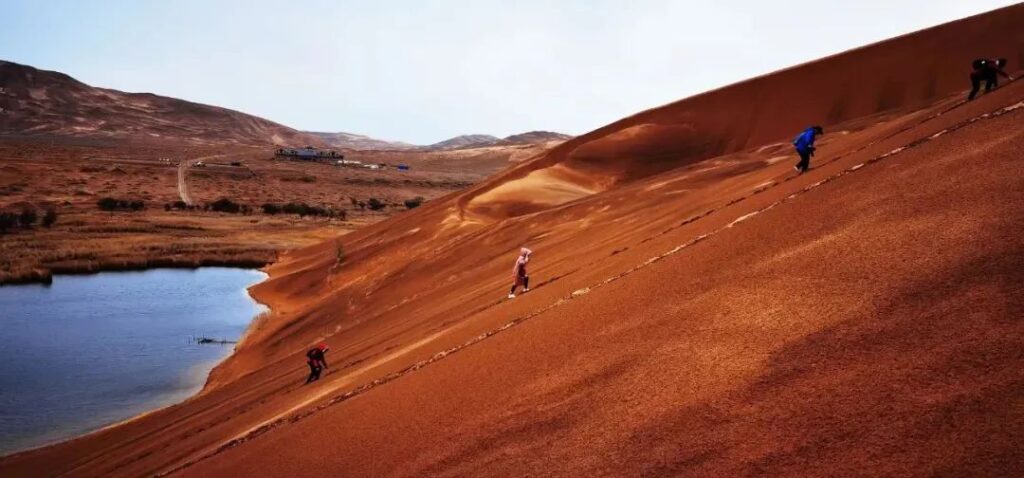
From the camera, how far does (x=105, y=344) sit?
91.2 feet

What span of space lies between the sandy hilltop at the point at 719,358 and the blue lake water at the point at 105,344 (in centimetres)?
411

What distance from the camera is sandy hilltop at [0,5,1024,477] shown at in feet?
14.7

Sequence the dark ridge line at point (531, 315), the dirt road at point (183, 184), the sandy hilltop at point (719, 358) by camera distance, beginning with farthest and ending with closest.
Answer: the dirt road at point (183, 184), the dark ridge line at point (531, 315), the sandy hilltop at point (719, 358)

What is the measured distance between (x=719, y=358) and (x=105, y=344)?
28.0m

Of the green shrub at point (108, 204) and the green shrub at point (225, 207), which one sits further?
the green shrub at point (225, 207)

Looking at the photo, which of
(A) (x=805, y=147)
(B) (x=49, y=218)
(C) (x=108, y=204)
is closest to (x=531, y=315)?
(A) (x=805, y=147)

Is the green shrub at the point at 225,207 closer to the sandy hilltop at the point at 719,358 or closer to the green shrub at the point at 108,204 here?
the green shrub at the point at 108,204

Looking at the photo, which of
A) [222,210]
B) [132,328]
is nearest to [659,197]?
[132,328]

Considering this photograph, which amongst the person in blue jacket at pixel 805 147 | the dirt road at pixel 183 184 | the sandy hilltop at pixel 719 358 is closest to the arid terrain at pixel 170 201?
the dirt road at pixel 183 184

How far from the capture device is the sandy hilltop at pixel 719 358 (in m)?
4.49

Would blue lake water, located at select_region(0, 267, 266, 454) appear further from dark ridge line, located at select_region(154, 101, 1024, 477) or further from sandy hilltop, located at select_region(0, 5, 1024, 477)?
dark ridge line, located at select_region(154, 101, 1024, 477)

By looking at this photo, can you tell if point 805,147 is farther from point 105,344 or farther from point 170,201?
point 170,201

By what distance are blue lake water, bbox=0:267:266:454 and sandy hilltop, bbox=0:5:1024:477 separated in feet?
13.5

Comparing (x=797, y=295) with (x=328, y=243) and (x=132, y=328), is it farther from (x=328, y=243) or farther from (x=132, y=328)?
(x=328, y=243)
